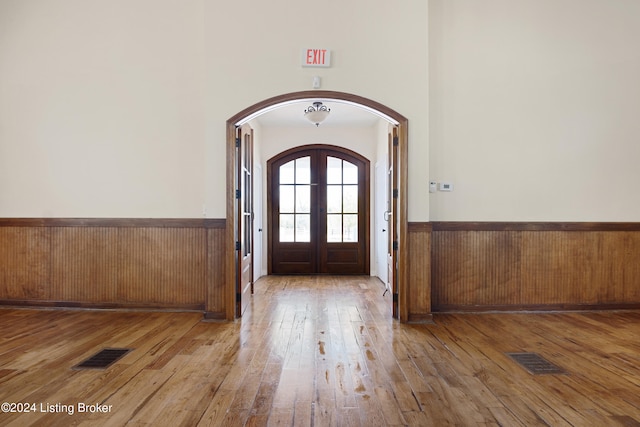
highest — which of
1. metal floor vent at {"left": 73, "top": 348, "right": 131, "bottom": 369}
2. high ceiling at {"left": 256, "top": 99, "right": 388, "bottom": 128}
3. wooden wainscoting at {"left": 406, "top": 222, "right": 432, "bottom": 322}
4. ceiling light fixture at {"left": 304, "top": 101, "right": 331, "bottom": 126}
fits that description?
high ceiling at {"left": 256, "top": 99, "right": 388, "bottom": 128}

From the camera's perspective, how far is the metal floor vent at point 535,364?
3013 millimetres

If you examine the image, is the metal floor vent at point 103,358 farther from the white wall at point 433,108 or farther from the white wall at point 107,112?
the white wall at point 433,108

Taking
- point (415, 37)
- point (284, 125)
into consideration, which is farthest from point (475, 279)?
point (284, 125)

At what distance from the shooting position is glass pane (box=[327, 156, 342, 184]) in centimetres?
820

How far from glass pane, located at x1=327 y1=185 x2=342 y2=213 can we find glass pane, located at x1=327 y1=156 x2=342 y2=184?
0.39 ft

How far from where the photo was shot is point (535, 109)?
4.86m

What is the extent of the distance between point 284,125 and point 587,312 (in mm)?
5737

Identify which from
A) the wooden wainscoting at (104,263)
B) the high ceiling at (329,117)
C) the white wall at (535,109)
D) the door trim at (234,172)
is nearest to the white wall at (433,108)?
the white wall at (535,109)

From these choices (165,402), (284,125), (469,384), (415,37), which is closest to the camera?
(165,402)

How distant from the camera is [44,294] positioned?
4879 mm

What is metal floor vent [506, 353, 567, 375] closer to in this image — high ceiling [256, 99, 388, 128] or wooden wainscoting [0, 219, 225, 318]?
wooden wainscoting [0, 219, 225, 318]

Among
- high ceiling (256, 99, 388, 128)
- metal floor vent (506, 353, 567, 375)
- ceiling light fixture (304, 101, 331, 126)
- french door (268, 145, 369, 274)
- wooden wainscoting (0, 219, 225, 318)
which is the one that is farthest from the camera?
french door (268, 145, 369, 274)

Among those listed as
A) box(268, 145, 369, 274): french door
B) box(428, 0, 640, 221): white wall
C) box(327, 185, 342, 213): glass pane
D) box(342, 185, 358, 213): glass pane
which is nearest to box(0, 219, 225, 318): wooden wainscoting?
box(428, 0, 640, 221): white wall

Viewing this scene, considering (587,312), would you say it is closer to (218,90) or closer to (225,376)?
(225,376)
